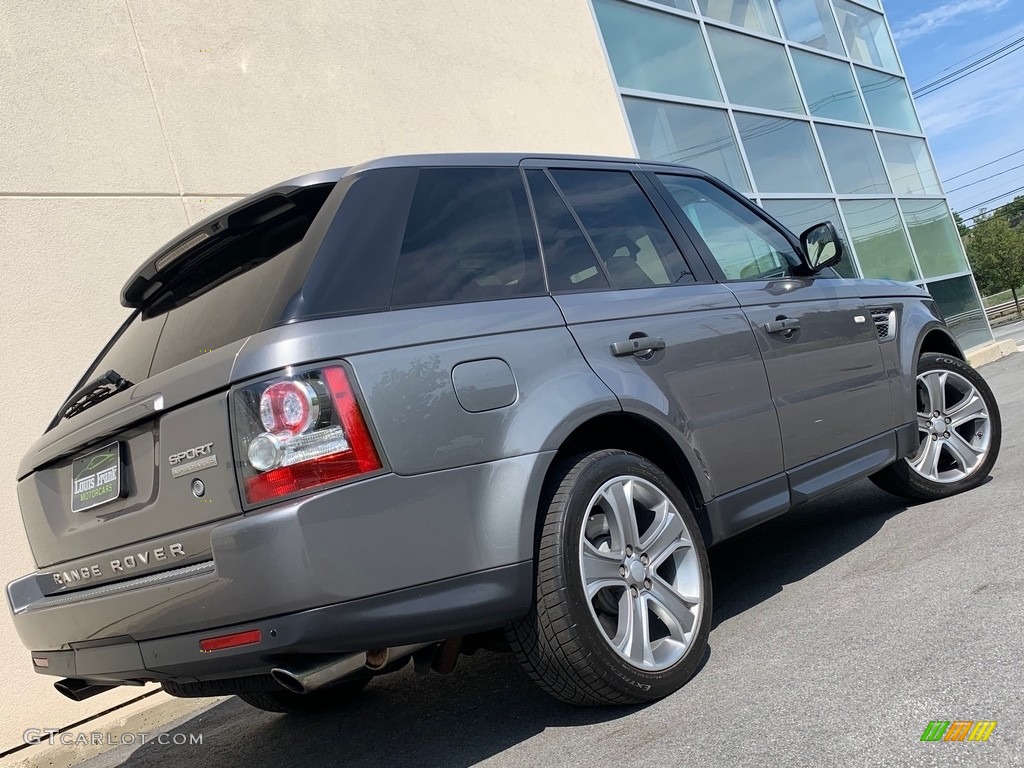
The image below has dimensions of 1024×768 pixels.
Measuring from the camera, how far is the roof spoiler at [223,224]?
2.75 meters

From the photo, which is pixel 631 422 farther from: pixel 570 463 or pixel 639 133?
pixel 639 133

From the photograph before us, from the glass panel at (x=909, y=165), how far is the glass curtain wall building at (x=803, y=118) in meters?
0.03

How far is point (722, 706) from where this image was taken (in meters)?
2.71

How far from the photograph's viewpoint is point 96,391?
2949mm

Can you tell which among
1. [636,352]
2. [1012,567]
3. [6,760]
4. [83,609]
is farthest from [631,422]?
[6,760]

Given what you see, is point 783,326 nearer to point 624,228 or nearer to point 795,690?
point 624,228

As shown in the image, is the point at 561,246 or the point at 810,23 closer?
the point at 561,246

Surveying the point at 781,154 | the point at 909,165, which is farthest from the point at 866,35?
the point at 781,154

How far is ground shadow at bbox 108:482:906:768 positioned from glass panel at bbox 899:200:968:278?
9810 millimetres

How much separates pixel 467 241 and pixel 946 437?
3.23 meters

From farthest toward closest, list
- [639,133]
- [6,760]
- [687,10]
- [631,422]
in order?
[687,10] < [639,133] < [6,760] < [631,422]

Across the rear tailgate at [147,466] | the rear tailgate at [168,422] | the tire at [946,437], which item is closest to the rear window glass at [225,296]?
the rear tailgate at [168,422]

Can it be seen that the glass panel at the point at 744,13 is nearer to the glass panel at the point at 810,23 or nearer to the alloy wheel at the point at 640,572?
the glass panel at the point at 810,23

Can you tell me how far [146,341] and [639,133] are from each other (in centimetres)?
767
